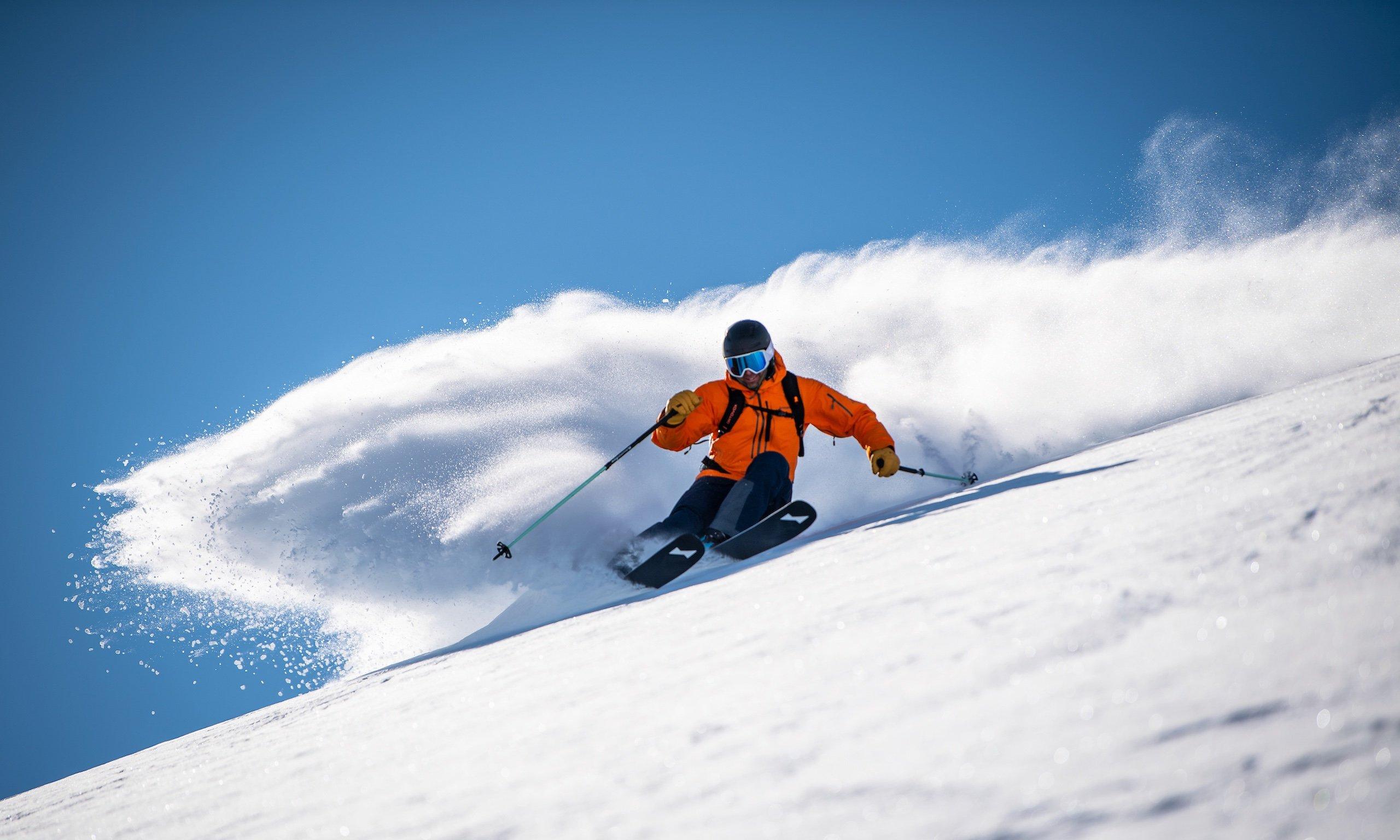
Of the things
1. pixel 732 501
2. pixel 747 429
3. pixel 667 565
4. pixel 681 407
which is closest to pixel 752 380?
pixel 747 429

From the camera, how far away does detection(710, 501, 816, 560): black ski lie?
16.8 feet

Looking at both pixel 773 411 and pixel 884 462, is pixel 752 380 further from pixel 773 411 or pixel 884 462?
pixel 884 462

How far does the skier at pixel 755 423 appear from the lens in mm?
6074

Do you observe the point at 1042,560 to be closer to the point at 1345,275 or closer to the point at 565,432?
the point at 565,432

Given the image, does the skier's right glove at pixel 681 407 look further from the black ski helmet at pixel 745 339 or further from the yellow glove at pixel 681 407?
the black ski helmet at pixel 745 339

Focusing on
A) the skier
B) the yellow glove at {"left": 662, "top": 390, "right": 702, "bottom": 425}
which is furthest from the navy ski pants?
the yellow glove at {"left": 662, "top": 390, "right": 702, "bottom": 425}

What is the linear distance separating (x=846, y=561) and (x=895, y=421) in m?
7.26

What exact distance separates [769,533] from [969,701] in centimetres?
367

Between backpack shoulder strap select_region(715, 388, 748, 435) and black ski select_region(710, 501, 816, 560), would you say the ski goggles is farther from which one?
black ski select_region(710, 501, 816, 560)

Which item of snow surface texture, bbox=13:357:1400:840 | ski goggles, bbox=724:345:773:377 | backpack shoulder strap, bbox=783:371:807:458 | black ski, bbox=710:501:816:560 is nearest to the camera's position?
snow surface texture, bbox=13:357:1400:840

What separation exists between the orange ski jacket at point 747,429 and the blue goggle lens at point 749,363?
4.3 inches

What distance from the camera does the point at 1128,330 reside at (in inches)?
441

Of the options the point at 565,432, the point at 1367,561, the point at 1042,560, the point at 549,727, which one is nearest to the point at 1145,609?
the point at 1367,561

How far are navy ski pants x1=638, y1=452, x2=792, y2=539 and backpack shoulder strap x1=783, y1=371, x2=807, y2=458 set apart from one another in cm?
Result: 51
